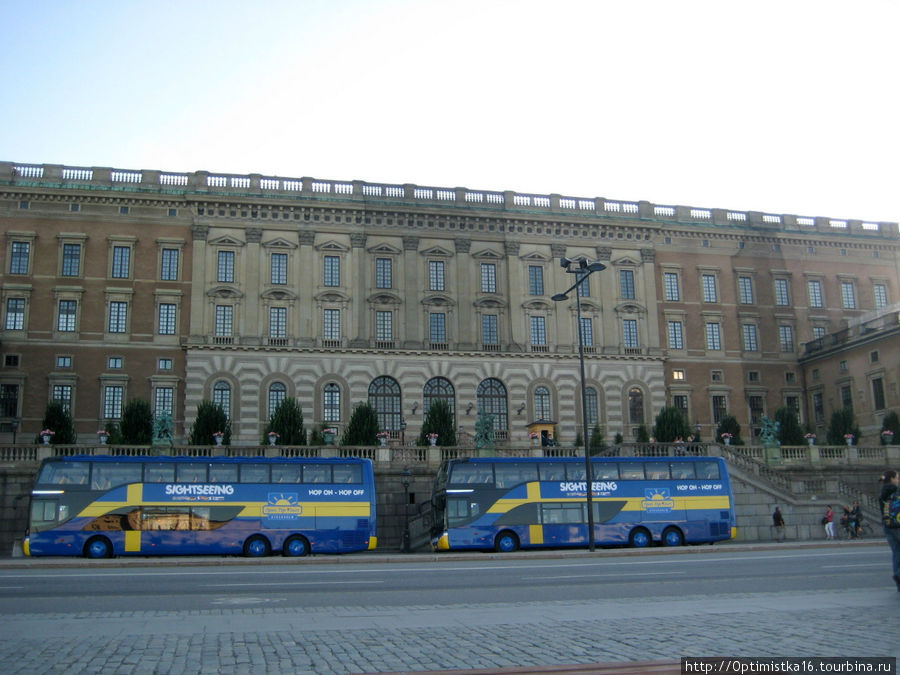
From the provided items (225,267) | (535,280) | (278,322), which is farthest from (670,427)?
(225,267)

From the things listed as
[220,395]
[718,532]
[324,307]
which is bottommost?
[718,532]

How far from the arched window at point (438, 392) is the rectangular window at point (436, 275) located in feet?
21.9

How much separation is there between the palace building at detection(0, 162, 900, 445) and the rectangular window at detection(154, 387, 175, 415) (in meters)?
0.14

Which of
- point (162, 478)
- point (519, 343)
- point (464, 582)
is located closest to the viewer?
point (464, 582)

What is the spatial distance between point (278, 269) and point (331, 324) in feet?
17.4

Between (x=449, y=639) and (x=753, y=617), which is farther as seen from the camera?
(x=753, y=617)

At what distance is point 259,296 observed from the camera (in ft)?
200

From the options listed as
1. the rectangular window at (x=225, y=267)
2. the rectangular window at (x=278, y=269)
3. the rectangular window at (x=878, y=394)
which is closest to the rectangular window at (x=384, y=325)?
the rectangular window at (x=278, y=269)

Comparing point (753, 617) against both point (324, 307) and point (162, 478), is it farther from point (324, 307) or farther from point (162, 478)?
point (324, 307)

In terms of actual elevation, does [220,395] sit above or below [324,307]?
below

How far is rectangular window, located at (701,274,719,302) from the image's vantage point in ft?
226

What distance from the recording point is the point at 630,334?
217 ft

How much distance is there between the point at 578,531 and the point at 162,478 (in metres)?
17.7

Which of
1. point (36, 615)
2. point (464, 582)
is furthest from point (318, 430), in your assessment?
point (36, 615)
